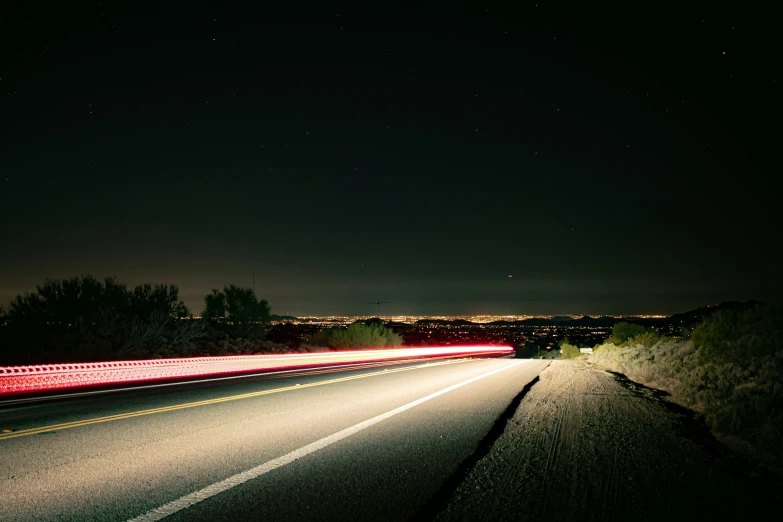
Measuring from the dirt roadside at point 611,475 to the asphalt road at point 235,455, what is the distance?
1.62ft

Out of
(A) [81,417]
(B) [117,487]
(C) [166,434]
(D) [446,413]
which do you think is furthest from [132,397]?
(B) [117,487]

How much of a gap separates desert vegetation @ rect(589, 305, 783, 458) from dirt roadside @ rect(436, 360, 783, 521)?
541 millimetres

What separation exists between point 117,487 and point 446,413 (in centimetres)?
599

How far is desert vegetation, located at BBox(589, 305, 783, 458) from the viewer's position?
25.5 feet

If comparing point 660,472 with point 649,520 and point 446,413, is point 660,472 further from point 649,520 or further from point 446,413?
point 446,413

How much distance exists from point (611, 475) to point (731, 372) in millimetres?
6642

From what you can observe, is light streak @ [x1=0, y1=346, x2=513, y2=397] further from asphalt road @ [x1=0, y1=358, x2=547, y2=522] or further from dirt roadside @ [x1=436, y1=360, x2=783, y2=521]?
dirt roadside @ [x1=436, y1=360, x2=783, y2=521]

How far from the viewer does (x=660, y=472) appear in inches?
228

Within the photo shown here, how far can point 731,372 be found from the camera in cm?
1072

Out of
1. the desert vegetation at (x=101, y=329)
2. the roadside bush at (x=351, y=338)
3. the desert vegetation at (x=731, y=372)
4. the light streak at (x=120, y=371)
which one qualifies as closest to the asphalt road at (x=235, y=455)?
the light streak at (x=120, y=371)

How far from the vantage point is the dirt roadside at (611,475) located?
4547 mm

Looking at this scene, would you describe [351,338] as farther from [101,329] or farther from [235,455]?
[235,455]

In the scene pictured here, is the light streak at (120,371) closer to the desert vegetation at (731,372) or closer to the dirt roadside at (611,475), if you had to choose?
the dirt roadside at (611,475)

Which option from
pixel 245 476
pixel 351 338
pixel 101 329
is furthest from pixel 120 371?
pixel 351 338
